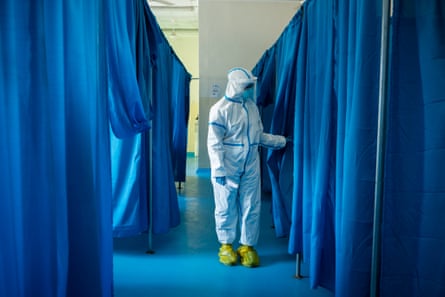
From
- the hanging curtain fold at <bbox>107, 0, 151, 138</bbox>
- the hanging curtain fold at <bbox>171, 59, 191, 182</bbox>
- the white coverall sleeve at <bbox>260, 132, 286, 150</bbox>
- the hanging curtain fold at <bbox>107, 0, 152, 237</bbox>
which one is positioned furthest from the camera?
the hanging curtain fold at <bbox>171, 59, 191, 182</bbox>

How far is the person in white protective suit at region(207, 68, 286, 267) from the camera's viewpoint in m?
2.40

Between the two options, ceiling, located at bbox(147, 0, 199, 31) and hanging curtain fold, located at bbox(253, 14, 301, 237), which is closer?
hanging curtain fold, located at bbox(253, 14, 301, 237)

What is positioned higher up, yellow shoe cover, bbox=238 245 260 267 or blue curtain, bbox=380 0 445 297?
blue curtain, bbox=380 0 445 297

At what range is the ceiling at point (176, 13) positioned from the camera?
642 cm

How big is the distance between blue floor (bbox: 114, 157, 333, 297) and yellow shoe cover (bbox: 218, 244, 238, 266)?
1.8 inches

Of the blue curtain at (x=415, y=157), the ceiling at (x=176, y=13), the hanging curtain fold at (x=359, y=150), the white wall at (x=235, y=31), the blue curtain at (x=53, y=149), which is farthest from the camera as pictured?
the ceiling at (x=176, y=13)

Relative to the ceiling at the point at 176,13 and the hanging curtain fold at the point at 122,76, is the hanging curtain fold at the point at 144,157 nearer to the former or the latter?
the hanging curtain fold at the point at 122,76

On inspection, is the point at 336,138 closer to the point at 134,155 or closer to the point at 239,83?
the point at 239,83

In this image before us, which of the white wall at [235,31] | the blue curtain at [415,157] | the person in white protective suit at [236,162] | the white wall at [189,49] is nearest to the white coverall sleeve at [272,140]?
the person in white protective suit at [236,162]

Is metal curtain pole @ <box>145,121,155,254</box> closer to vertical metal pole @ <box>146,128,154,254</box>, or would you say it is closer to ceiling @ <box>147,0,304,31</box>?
vertical metal pole @ <box>146,128,154,254</box>

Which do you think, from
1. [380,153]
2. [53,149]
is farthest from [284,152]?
[53,149]

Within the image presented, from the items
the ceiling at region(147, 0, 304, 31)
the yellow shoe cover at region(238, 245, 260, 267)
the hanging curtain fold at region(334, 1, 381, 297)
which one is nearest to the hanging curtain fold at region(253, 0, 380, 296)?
the hanging curtain fold at region(334, 1, 381, 297)

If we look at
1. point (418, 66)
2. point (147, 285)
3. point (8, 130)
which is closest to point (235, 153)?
point (147, 285)

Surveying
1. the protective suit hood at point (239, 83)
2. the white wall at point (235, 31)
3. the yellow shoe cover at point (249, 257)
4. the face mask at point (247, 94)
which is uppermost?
the white wall at point (235, 31)
